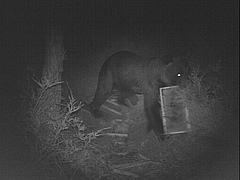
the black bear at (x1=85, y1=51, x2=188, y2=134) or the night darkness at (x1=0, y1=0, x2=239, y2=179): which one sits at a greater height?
the night darkness at (x1=0, y1=0, x2=239, y2=179)

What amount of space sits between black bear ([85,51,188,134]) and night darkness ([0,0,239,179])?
0.06 metres

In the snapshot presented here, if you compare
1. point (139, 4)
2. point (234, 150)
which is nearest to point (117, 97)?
point (139, 4)

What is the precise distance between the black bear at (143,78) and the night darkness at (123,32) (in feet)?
0.19

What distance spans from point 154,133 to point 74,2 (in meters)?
1.10

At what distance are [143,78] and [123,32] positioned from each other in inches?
14.3

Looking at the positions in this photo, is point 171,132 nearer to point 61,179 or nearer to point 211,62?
point 211,62

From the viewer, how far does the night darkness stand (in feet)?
9.71

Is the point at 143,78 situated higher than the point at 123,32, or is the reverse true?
the point at 123,32

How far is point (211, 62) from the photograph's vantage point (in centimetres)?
301

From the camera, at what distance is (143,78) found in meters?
3.02

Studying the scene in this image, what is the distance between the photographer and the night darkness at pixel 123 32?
9.71ft

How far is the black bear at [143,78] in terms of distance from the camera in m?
3.00

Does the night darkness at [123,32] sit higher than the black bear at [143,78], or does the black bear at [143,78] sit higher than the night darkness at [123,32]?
the night darkness at [123,32]

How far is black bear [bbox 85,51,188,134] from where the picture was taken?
118 inches
